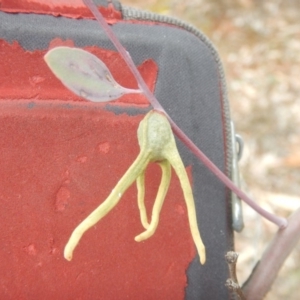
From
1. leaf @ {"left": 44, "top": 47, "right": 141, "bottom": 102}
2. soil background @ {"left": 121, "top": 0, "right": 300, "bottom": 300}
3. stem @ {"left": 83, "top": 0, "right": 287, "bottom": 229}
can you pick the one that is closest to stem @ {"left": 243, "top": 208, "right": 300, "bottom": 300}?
stem @ {"left": 83, "top": 0, "right": 287, "bottom": 229}

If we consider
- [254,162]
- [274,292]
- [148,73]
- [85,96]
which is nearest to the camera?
[85,96]

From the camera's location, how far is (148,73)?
1.51 ft

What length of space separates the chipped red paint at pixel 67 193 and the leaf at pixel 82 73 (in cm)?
9

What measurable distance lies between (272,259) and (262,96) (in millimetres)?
574

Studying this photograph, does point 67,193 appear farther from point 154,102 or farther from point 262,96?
point 262,96

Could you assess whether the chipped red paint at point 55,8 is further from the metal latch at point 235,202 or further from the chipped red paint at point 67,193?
the metal latch at point 235,202

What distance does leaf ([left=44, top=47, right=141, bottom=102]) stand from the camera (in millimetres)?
324

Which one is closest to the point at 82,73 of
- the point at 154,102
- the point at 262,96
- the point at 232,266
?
the point at 154,102

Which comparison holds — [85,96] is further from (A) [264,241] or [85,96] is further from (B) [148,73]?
(A) [264,241]

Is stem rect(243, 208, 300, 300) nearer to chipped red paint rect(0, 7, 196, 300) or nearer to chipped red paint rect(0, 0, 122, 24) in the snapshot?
chipped red paint rect(0, 7, 196, 300)

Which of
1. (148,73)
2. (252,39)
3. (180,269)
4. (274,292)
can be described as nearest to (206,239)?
(180,269)

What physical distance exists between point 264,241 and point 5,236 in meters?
0.57

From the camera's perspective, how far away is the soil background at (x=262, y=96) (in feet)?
2.97

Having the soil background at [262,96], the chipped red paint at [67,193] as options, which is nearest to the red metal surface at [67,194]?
the chipped red paint at [67,193]
